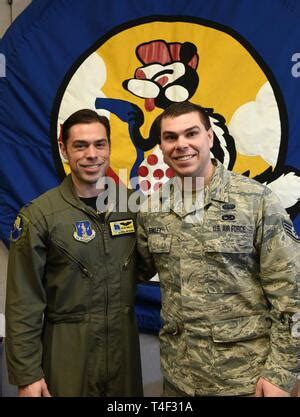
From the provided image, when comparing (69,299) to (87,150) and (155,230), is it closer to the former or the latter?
(155,230)

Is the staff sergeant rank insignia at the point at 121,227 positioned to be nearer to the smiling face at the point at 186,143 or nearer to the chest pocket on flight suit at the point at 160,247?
the chest pocket on flight suit at the point at 160,247

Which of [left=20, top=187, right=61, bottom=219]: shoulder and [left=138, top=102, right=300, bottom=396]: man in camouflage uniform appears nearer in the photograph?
[left=138, top=102, right=300, bottom=396]: man in camouflage uniform

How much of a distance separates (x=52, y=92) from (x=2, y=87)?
19 cm

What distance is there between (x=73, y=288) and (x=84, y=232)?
146 millimetres

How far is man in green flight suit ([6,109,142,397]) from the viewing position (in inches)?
44.3

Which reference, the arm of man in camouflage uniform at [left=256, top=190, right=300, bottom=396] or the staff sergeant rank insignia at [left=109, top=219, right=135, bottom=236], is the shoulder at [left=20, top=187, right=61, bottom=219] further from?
the arm of man in camouflage uniform at [left=256, top=190, right=300, bottom=396]

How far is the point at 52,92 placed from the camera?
1668mm

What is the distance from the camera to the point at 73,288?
1.15 m

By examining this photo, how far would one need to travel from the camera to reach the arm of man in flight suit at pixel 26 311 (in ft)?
3.63

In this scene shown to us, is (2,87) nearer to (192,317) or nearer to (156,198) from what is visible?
(156,198)
